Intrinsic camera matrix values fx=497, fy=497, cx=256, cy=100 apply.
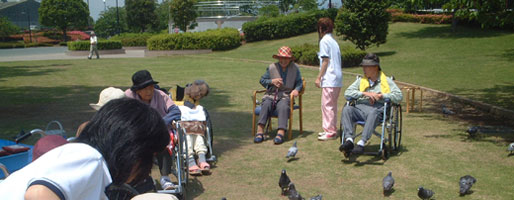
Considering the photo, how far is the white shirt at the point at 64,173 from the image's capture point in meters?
1.66

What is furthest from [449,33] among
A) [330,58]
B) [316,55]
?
[330,58]

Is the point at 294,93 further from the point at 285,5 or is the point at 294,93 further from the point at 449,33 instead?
the point at 285,5

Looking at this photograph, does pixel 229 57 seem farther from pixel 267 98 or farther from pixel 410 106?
pixel 267 98

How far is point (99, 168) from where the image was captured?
180cm

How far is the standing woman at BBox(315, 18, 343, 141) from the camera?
778 cm

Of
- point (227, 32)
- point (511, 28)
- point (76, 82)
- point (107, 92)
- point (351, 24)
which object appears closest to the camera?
point (107, 92)

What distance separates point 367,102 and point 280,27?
28.5 metres

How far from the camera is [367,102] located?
6.99 metres

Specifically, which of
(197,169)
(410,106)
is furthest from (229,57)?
(197,169)

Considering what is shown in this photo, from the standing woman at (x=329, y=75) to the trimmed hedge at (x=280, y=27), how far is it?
2738 cm

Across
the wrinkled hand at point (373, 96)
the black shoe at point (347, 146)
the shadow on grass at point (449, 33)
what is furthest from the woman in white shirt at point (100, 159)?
the shadow on grass at point (449, 33)

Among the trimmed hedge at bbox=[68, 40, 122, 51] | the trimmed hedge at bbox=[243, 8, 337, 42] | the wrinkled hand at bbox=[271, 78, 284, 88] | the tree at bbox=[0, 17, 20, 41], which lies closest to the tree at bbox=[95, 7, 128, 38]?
the tree at bbox=[0, 17, 20, 41]

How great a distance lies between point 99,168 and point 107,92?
3.75m

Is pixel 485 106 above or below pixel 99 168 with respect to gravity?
below
